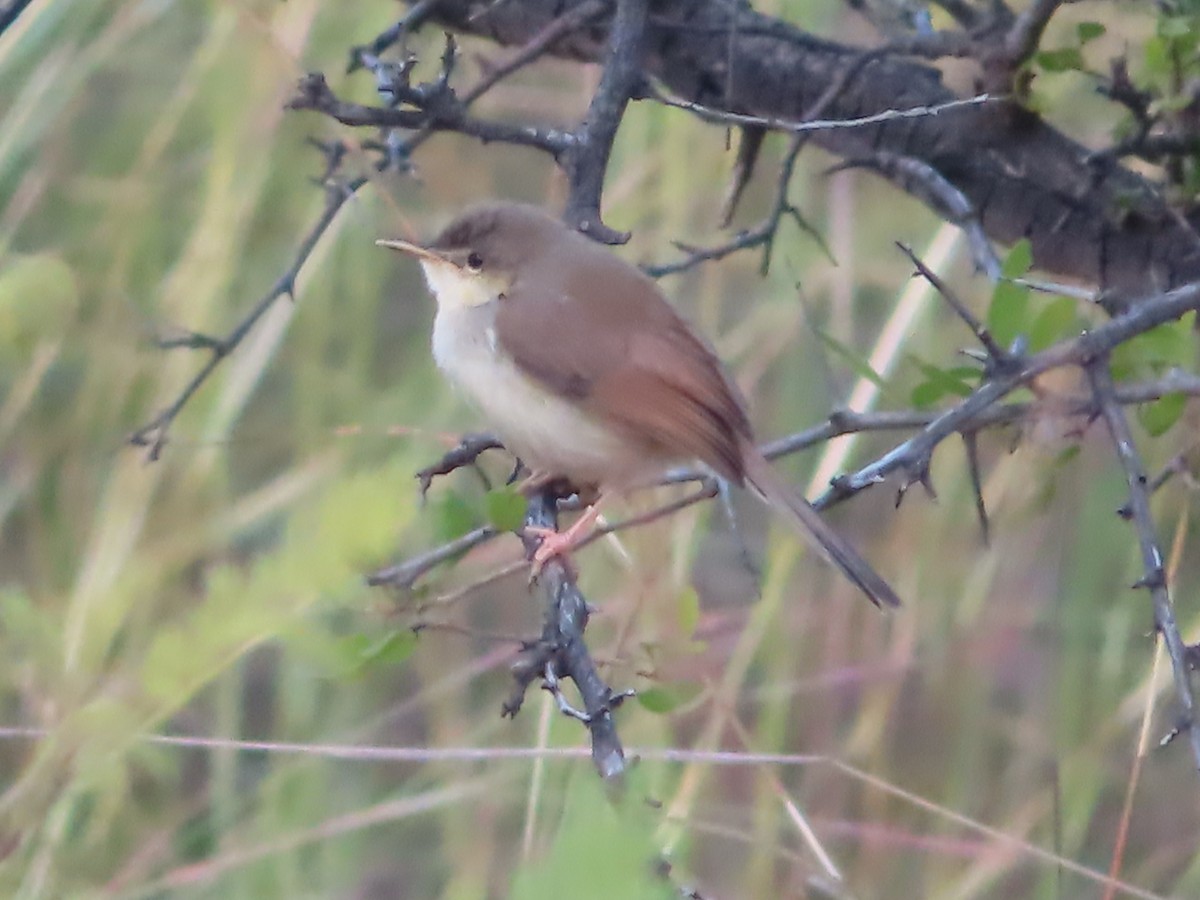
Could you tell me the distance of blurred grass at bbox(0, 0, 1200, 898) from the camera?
8.30 feet

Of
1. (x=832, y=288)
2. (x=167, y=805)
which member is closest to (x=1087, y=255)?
(x=832, y=288)

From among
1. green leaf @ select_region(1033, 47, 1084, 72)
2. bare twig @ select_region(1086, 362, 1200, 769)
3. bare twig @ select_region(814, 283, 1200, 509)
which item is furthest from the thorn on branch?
green leaf @ select_region(1033, 47, 1084, 72)

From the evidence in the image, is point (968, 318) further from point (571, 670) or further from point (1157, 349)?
point (571, 670)

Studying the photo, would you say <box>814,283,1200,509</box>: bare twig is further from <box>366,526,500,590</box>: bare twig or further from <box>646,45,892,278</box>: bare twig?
<box>646,45,892,278</box>: bare twig

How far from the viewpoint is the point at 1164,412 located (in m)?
1.51

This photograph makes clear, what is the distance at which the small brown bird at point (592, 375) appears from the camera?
1.99 metres

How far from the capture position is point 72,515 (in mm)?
3096

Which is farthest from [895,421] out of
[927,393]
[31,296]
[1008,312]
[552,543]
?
[31,296]

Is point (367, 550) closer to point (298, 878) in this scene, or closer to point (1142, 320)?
point (1142, 320)

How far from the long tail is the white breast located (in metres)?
0.19

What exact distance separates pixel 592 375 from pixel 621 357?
0.06m

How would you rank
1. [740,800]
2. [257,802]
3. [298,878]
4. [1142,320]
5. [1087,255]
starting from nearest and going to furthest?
[1142,320] < [1087,255] < [298,878] < [257,802] < [740,800]

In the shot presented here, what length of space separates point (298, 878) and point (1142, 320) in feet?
5.87

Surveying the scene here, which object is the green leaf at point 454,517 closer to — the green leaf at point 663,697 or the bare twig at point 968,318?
the green leaf at point 663,697
